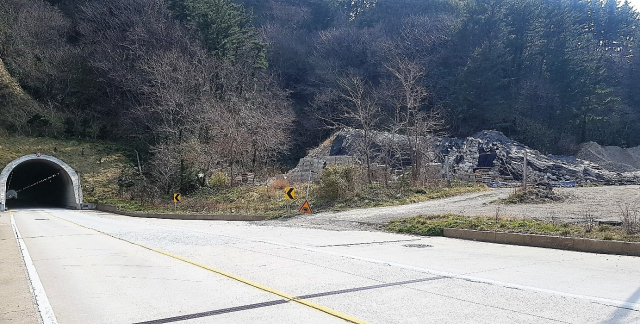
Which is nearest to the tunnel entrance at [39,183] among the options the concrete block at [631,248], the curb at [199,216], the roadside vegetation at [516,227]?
the curb at [199,216]

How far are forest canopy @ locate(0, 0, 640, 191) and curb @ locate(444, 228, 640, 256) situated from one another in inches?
972

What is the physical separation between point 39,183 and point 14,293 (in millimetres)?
50680

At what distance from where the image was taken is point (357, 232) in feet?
47.7

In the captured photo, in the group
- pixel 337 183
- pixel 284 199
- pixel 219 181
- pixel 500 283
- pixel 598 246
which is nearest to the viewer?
pixel 500 283

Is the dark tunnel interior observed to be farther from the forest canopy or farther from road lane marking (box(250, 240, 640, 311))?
road lane marking (box(250, 240, 640, 311))

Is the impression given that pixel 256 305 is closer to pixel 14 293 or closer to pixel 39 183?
pixel 14 293

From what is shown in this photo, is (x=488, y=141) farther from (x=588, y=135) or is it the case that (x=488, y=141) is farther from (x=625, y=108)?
(x=625, y=108)

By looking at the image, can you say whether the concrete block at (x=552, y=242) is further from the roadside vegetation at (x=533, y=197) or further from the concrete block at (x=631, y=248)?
the roadside vegetation at (x=533, y=197)

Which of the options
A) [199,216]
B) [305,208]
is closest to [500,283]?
[305,208]

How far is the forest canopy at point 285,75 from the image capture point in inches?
1641

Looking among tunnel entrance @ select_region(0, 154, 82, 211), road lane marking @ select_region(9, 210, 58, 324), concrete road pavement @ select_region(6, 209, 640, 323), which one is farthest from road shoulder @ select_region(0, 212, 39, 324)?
tunnel entrance @ select_region(0, 154, 82, 211)

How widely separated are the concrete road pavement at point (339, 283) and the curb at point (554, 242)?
15.9 inches

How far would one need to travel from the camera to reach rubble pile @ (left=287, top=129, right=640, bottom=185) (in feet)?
109

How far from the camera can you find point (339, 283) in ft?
23.0
